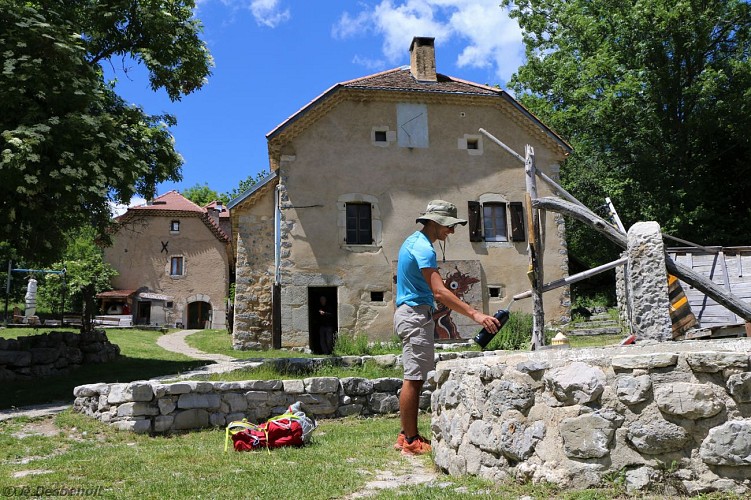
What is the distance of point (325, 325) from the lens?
56.2ft

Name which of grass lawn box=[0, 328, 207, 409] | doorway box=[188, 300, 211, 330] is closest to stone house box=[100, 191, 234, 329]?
doorway box=[188, 300, 211, 330]

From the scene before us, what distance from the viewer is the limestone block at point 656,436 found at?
3230 mm

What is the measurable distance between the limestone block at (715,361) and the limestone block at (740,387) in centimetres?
5

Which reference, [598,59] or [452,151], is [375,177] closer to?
[452,151]

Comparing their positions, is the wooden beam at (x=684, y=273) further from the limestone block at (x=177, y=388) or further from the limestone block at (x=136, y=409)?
the limestone block at (x=136, y=409)

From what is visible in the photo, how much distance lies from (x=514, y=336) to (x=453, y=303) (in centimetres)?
1067

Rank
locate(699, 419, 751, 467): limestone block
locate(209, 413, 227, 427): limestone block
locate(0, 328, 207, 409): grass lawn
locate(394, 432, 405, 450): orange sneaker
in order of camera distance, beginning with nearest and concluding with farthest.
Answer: locate(699, 419, 751, 467): limestone block < locate(394, 432, 405, 450): orange sneaker < locate(209, 413, 227, 427): limestone block < locate(0, 328, 207, 409): grass lawn

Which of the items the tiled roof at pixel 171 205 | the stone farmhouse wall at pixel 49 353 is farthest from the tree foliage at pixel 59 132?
the tiled roof at pixel 171 205

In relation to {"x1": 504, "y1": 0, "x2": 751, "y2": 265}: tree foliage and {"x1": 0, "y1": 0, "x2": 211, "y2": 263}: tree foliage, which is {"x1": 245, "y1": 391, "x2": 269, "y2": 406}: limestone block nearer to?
{"x1": 0, "y1": 0, "x2": 211, "y2": 263}: tree foliage

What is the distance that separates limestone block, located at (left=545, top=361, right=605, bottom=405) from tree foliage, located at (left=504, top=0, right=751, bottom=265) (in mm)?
20397

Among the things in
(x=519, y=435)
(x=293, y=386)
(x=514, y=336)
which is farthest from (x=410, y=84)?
(x=519, y=435)

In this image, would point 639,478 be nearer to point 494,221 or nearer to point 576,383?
point 576,383

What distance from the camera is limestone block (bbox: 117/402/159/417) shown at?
6.63 m

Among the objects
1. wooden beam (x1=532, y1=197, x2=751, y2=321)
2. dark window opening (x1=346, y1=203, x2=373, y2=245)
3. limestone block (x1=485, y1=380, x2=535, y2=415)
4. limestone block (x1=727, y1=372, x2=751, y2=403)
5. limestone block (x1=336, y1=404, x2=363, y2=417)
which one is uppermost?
dark window opening (x1=346, y1=203, x2=373, y2=245)
